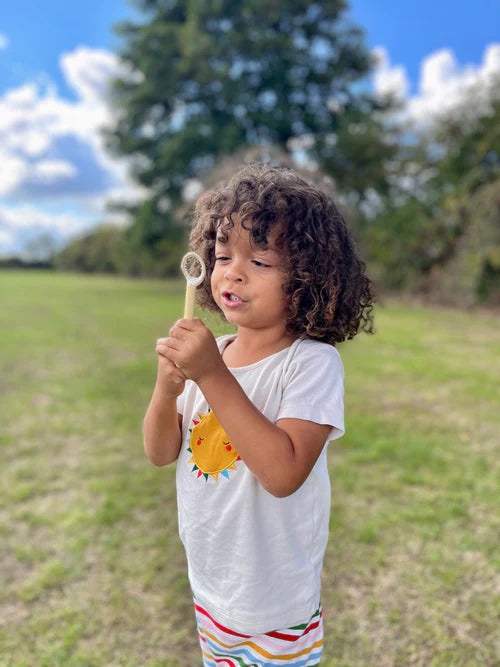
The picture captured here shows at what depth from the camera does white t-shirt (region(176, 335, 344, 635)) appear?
3.17ft

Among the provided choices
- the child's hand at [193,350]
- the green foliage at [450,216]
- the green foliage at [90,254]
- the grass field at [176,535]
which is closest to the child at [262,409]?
the child's hand at [193,350]

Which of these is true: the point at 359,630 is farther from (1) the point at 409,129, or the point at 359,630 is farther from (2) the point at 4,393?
(1) the point at 409,129

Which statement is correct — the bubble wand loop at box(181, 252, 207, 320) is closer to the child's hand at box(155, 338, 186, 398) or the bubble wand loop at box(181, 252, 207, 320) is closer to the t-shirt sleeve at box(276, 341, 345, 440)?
the child's hand at box(155, 338, 186, 398)

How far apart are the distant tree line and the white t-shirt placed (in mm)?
11659

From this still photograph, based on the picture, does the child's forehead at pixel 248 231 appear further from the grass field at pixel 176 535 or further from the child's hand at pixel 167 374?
the grass field at pixel 176 535

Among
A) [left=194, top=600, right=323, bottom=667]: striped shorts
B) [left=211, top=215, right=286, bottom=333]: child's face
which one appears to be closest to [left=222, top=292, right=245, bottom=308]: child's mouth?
[left=211, top=215, right=286, bottom=333]: child's face

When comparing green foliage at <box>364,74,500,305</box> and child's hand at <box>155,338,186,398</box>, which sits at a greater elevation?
green foliage at <box>364,74,500,305</box>

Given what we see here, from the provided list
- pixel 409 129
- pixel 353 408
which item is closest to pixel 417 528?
pixel 353 408

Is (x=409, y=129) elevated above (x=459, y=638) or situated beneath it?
elevated above

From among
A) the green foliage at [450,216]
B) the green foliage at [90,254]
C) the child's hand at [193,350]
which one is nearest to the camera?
the child's hand at [193,350]

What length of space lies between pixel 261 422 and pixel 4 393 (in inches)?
188

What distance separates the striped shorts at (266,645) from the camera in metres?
1.05

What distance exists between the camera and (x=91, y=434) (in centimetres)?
383

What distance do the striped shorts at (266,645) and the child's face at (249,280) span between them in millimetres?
644
